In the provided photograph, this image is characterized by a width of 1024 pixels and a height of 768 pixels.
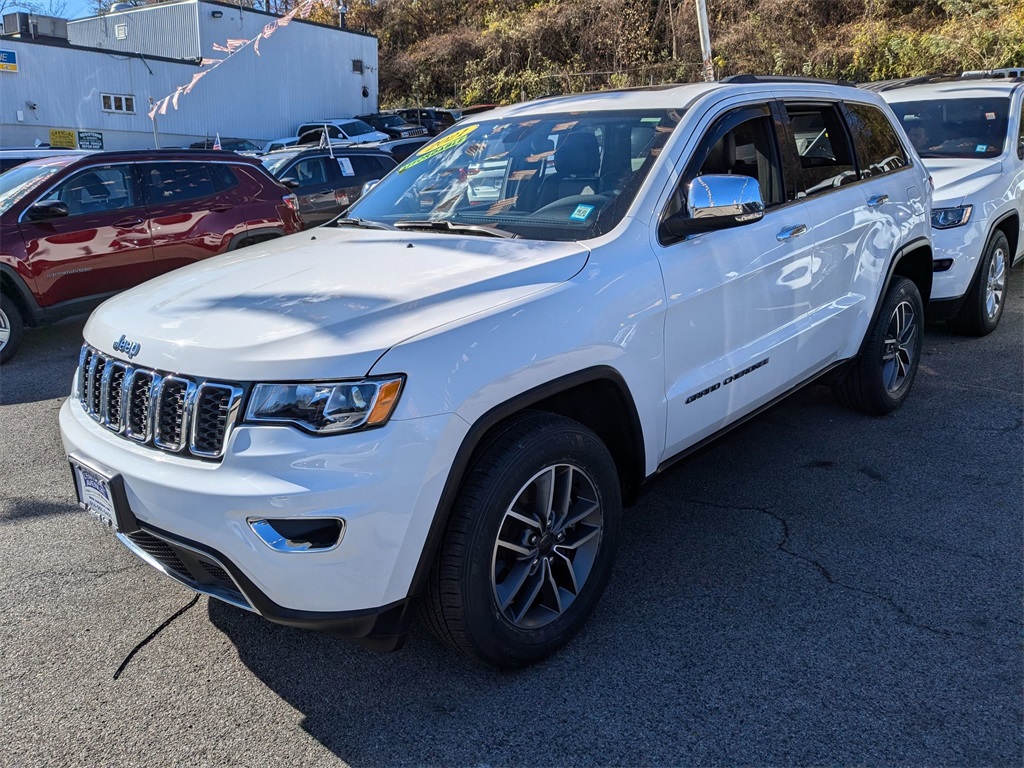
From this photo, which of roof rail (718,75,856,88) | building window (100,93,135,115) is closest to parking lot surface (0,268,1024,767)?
roof rail (718,75,856,88)

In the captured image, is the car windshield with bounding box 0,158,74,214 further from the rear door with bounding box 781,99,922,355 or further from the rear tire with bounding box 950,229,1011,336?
the rear tire with bounding box 950,229,1011,336

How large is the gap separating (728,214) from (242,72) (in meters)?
30.6

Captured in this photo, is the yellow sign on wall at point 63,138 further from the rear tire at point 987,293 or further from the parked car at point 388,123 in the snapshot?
the rear tire at point 987,293

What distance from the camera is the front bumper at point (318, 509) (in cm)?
238

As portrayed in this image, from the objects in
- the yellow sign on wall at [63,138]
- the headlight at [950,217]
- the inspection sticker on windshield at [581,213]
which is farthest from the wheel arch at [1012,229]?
the yellow sign on wall at [63,138]

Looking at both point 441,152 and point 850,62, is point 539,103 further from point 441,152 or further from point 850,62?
point 850,62

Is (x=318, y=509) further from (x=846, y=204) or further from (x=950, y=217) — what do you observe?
(x=950, y=217)

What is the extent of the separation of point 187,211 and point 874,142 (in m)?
6.29

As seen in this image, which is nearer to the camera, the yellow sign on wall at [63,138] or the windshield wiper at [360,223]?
the windshield wiper at [360,223]

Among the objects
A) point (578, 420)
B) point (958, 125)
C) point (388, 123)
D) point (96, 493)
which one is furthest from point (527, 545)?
point (388, 123)

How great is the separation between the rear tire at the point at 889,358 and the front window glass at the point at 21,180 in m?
6.82

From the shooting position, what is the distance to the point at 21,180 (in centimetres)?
789

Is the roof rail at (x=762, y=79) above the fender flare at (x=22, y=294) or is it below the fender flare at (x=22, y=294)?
above

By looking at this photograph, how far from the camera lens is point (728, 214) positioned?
11.0 feet
